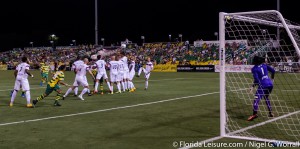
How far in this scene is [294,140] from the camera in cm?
764

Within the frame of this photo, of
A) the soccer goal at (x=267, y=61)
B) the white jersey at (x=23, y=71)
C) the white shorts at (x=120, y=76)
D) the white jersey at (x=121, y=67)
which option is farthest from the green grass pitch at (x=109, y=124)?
the white jersey at (x=121, y=67)

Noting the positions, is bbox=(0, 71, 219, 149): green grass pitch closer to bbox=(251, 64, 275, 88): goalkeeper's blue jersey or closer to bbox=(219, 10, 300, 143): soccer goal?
bbox=(219, 10, 300, 143): soccer goal

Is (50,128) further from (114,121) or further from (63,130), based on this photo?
(114,121)

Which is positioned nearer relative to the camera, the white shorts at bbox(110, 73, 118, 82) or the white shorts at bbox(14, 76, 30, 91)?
the white shorts at bbox(14, 76, 30, 91)

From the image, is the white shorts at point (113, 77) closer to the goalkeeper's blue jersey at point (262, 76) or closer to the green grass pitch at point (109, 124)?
the green grass pitch at point (109, 124)

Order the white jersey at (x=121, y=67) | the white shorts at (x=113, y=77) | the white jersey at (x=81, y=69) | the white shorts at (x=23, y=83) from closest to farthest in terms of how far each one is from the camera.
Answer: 1. the white shorts at (x=23, y=83)
2. the white jersey at (x=81, y=69)
3. the white shorts at (x=113, y=77)
4. the white jersey at (x=121, y=67)

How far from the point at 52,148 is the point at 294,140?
Answer: 5174mm

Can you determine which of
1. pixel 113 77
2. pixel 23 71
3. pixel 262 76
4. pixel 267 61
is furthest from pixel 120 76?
pixel 262 76

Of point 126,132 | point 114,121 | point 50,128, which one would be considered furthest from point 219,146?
point 50,128

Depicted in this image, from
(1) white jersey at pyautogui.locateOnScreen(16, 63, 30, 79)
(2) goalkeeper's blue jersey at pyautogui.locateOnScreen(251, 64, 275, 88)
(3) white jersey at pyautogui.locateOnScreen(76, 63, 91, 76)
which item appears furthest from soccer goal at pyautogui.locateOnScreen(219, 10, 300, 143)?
(1) white jersey at pyautogui.locateOnScreen(16, 63, 30, 79)

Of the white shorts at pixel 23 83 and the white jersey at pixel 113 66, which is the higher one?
the white jersey at pixel 113 66

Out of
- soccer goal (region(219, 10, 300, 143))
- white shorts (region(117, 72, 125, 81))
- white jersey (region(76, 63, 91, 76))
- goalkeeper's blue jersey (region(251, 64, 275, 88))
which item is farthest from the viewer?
white shorts (region(117, 72, 125, 81))

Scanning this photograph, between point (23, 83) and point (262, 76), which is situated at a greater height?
point (262, 76)

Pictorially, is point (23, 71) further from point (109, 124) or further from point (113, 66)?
point (113, 66)
